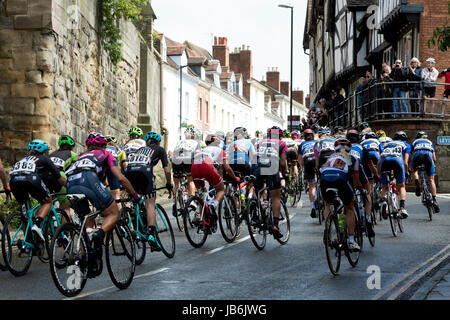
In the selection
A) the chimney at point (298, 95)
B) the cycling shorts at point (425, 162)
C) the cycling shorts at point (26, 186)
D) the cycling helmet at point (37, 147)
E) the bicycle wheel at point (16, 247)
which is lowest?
the bicycle wheel at point (16, 247)

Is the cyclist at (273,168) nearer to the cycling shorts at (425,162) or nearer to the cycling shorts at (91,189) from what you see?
the cycling shorts at (91,189)

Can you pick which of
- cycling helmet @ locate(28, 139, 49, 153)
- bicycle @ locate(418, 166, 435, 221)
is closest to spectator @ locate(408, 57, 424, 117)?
bicycle @ locate(418, 166, 435, 221)

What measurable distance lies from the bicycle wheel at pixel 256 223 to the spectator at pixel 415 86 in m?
13.2

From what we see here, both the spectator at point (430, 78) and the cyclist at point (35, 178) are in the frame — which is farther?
the spectator at point (430, 78)

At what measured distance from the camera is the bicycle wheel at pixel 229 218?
39.1ft

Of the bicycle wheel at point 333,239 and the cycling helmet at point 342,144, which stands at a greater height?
the cycling helmet at point 342,144

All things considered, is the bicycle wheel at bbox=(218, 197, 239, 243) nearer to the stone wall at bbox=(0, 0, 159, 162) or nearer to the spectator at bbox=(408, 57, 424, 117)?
the stone wall at bbox=(0, 0, 159, 162)

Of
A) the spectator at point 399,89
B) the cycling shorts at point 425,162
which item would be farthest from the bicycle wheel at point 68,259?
the spectator at point 399,89

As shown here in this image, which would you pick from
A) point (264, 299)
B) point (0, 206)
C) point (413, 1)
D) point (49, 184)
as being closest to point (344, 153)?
point (264, 299)

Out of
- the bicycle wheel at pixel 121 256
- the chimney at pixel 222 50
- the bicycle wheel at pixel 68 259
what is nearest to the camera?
the bicycle wheel at pixel 68 259

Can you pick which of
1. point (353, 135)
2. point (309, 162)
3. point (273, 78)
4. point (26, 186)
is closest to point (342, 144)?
point (353, 135)

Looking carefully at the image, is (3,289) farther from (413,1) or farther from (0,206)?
(413,1)

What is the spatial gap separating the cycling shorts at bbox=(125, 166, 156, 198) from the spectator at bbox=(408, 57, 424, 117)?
47.6 ft

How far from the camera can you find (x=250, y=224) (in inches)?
440
